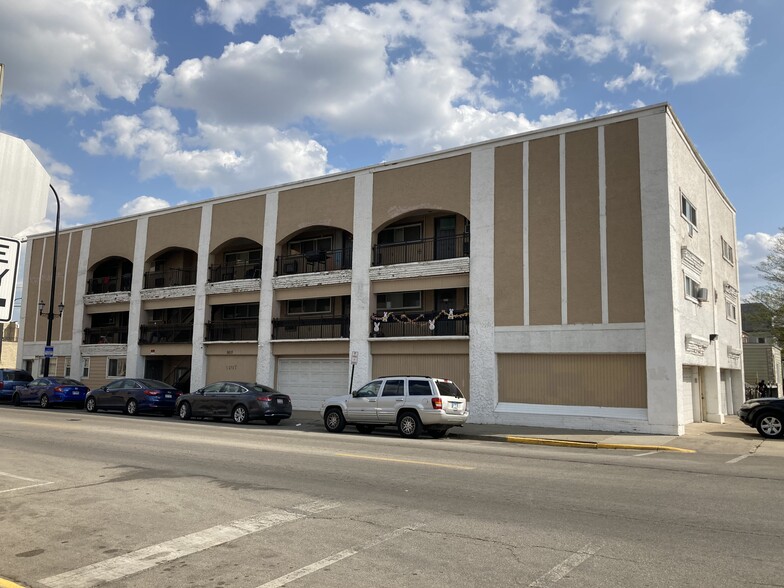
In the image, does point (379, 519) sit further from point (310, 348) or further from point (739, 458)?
point (310, 348)

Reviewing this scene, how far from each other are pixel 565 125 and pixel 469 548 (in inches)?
732

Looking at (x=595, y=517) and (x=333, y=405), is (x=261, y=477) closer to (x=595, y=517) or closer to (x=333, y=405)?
(x=595, y=517)

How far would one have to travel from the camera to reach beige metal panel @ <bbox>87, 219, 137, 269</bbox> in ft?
115

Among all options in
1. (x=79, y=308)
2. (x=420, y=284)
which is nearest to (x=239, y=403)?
(x=420, y=284)

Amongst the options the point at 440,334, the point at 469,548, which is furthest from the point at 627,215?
the point at 469,548

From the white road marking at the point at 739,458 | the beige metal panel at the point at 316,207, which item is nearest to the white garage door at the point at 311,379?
the beige metal panel at the point at 316,207

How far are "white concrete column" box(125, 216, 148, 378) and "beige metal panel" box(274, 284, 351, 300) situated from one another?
9802 millimetres

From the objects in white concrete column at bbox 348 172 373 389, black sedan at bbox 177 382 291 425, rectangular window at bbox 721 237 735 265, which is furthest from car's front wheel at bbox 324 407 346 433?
rectangular window at bbox 721 237 735 265

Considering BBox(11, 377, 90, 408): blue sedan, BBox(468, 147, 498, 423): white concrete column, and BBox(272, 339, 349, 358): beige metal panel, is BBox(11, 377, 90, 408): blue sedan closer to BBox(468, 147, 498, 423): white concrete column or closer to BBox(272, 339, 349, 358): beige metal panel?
BBox(272, 339, 349, 358): beige metal panel

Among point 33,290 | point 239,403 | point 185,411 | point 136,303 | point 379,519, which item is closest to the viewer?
point 379,519

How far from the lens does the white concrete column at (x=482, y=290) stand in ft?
72.6

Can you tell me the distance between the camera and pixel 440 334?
946 inches

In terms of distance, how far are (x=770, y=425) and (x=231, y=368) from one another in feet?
72.8

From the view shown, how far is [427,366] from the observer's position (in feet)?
79.9
